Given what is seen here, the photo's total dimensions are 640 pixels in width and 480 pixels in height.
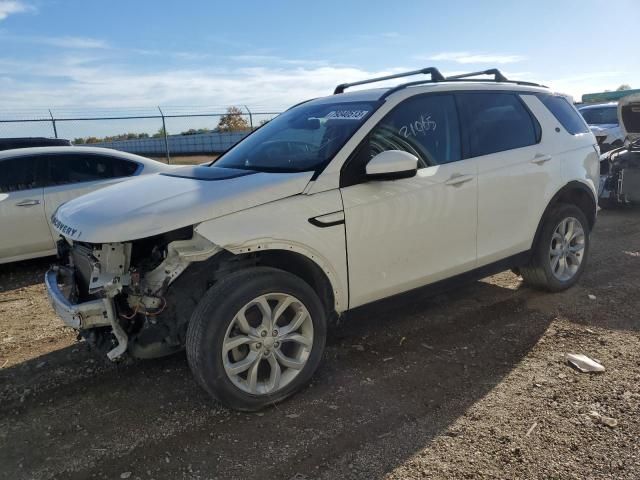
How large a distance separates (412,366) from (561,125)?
9.02 feet

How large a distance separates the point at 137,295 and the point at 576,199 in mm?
4123

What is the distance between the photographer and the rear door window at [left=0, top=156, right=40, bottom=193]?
6.21m

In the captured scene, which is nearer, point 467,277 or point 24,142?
point 467,277

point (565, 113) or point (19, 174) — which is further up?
point (565, 113)

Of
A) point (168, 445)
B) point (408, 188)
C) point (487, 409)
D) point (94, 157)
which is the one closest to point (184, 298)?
point (168, 445)

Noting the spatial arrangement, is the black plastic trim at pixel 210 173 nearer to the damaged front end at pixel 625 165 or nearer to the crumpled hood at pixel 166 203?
the crumpled hood at pixel 166 203

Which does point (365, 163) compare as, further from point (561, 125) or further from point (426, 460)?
point (561, 125)

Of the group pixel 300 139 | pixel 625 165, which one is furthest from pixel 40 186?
pixel 625 165

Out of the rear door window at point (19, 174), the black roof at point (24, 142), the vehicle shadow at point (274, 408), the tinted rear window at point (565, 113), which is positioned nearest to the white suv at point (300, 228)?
the vehicle shadow at point (274, 408)

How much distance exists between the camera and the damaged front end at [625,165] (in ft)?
27.6

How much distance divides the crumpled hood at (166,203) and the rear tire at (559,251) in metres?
2.54

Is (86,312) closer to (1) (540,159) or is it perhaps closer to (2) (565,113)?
(1) (540,159)

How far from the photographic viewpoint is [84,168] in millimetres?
6746

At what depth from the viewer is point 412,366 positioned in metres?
3.69
